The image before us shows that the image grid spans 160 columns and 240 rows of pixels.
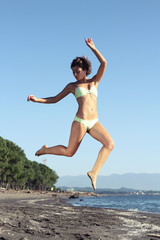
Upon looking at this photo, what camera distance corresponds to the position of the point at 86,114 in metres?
3.90

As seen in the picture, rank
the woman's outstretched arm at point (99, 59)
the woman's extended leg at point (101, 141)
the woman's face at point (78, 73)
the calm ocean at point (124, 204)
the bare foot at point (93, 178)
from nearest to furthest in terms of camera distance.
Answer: the bare foot at point (93, 178) → the woman's extended leg at point (101, 141) → the woman's outstretched arm at point (99, 59) → the woman's face at point (78, 73) → the calm ocean at point (124, 204)

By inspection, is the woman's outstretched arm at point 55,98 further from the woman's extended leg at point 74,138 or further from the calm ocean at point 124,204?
the calm ocean at point 124,204

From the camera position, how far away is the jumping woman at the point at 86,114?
385cm

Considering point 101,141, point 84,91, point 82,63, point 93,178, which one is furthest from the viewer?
point 82,63

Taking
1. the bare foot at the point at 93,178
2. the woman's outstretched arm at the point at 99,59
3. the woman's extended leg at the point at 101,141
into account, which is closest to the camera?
the bare foot at the point at 93,178

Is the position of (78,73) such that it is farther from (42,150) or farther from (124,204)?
(124,204)

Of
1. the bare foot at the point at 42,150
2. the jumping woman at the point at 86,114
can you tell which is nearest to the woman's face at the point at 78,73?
the jumping woman at the point at 86,114

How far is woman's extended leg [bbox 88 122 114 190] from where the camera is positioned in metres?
3.82

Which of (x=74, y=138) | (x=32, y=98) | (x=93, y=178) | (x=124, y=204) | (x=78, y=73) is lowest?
(x=124, y=204)

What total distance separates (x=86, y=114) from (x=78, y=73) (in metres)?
0.62

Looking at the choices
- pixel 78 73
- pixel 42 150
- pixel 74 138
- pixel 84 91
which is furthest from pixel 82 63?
pixel 42 150

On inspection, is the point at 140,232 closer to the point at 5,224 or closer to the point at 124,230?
the point at 124,230

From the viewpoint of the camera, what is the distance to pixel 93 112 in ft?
12.8

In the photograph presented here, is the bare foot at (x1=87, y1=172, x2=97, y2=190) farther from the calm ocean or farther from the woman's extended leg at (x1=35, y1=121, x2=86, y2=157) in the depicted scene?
the calm ocean
